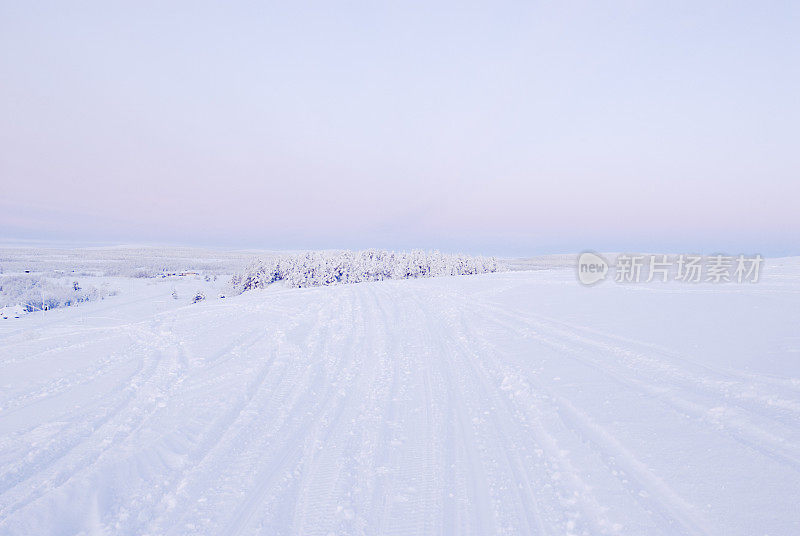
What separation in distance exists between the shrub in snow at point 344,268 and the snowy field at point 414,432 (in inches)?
1019

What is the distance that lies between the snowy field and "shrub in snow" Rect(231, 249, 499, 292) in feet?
84.9

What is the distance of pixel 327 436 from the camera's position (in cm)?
392

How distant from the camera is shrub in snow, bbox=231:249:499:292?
3372cm

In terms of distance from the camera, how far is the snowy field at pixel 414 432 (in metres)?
2.79

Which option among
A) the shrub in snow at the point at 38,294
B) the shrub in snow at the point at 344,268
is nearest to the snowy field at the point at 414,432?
the shrub in snow at the point at 38,294

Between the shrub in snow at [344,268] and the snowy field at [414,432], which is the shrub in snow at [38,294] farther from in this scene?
the snowy field at [414,432]

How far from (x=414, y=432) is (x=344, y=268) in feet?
106

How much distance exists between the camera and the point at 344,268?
118 feet

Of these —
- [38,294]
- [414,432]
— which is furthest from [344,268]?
[414,432]

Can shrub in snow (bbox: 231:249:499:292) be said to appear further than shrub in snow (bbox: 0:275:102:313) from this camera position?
Yes

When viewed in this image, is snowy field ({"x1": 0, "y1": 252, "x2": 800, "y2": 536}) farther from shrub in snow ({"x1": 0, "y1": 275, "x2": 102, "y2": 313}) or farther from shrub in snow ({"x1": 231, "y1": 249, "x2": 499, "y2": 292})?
shrub in snow ({"x1": 231, "y1": 249, "x2": 499, "y2": 292})

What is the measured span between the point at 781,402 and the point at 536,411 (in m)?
2.60

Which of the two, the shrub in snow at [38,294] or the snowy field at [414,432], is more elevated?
the snowy field at [414,432]

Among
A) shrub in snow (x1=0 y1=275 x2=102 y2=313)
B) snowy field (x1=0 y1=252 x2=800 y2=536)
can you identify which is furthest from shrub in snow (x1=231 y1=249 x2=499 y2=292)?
snowy field (x1=0 y1=252 x2=800 y2=536)
